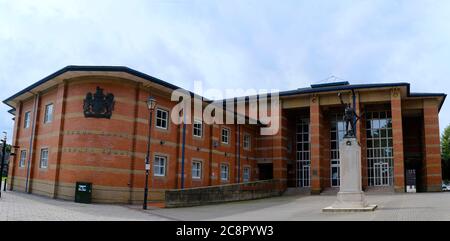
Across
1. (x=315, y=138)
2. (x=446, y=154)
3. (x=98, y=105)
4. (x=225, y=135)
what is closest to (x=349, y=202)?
(x=98, y=105)

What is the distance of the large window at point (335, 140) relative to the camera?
3669 centimetres

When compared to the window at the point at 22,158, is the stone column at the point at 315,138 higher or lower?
higher

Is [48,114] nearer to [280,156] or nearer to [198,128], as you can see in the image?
[198,128]

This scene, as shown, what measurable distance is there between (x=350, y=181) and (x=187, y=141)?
38.7 feet

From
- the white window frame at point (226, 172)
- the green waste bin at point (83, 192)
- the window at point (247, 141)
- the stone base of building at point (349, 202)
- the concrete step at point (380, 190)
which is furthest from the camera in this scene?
the window at point (247, 141)

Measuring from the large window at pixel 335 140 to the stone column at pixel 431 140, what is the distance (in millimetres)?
6977

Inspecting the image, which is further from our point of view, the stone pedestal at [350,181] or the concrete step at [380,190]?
the concrete step at [380,190]

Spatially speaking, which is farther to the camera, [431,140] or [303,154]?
[303,154]

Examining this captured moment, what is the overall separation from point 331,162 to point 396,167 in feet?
21.4

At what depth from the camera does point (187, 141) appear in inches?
1025

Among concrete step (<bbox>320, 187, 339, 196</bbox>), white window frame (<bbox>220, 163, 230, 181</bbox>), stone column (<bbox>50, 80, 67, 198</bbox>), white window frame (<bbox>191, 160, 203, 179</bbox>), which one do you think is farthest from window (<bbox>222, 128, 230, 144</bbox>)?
stone column (<bbox>50, 80, 67, 198</bbox>)

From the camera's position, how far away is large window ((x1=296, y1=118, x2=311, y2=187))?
38.1 m

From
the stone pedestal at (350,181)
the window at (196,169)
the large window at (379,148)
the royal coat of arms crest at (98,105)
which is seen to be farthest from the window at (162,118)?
the large window at (379,148)

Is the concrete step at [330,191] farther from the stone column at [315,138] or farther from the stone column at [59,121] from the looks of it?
Answer: the stone column at [59,121]
